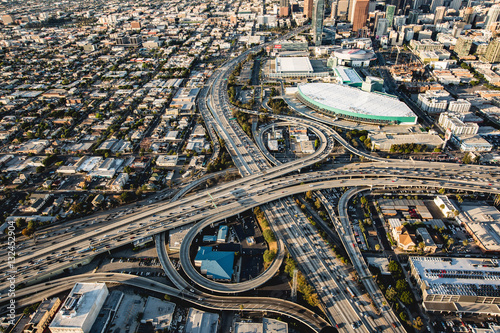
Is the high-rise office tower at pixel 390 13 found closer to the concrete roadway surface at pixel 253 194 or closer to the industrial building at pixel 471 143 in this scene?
the industrial building at pixel 471 143

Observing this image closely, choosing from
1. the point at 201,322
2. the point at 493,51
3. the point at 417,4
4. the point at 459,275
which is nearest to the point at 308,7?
the point at 417,4

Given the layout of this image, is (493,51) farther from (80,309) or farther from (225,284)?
(80,309)

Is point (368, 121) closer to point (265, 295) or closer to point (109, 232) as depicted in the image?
point (265, 295)

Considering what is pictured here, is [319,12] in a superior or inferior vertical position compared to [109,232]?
superior

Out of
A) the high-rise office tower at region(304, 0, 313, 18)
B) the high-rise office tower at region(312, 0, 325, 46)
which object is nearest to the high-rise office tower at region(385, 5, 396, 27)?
the high-rise office tower at region(312, 0, 325, 46)

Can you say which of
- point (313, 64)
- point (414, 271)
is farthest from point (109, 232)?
point (313, 64)

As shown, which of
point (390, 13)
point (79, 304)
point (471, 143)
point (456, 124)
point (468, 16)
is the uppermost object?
point (390, 13)
